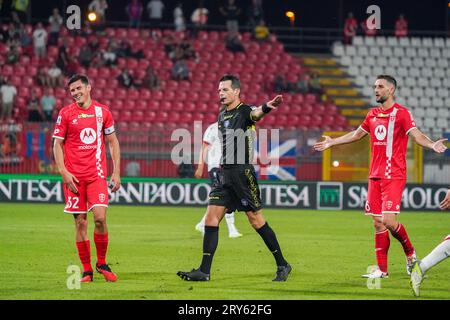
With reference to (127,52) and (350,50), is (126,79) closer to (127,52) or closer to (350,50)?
(127,52)

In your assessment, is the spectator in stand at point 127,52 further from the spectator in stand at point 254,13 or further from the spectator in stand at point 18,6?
the spectator in stand at point 254,13

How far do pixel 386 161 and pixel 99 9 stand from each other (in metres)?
23.9

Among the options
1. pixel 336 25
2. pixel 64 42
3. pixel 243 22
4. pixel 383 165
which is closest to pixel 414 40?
pixel 336 25

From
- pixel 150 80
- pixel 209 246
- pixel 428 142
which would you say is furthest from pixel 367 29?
pixel 209 246

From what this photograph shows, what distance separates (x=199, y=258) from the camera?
13922 mm

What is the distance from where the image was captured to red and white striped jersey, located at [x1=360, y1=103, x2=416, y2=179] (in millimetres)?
11789

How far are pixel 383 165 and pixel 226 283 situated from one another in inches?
100.0

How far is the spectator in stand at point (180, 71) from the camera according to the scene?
3381 centimetres

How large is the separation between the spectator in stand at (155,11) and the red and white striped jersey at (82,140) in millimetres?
24973

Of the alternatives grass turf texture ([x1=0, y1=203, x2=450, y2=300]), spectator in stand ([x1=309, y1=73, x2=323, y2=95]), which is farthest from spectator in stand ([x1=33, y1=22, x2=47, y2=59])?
grass turf texture ([x1=0, y1=203, x2=450, y2=300])

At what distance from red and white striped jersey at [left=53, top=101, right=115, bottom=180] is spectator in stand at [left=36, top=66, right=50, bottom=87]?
21.3 m

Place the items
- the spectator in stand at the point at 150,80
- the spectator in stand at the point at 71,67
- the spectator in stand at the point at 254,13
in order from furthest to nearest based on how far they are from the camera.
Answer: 1. the spectator in stand at the point at 254,13
2. the spectator in stand at the point at 150,80
3. the spectator in stand at the point at 71,67

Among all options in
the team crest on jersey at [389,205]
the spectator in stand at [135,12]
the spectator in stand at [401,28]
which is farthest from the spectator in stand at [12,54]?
the team crest on jersey at [389,205]

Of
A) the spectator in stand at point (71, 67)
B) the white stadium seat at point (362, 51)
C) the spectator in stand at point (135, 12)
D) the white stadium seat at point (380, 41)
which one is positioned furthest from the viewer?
the white stadium seat at point (380, 41)
